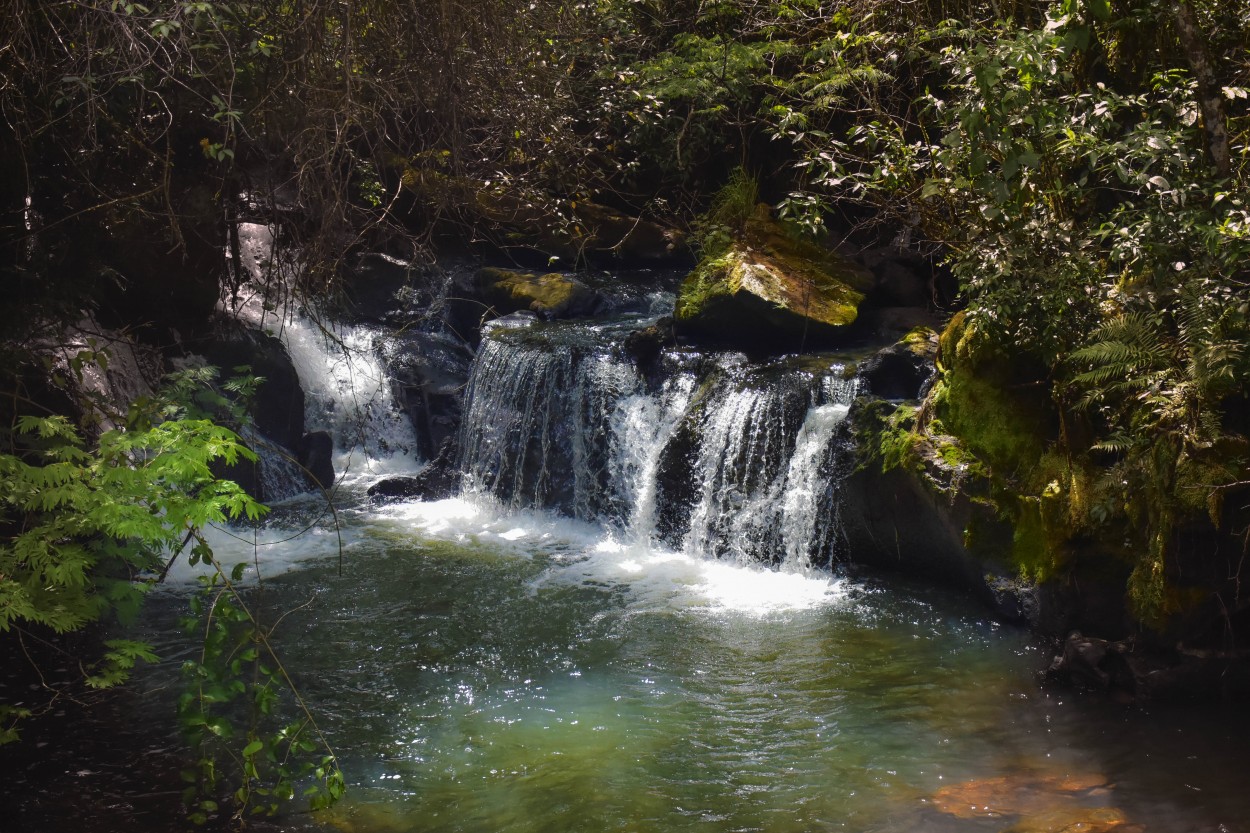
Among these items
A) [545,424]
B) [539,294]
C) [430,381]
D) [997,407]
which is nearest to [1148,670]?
[997,407]

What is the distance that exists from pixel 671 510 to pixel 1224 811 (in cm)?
544

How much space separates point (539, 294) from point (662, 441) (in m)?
3.33

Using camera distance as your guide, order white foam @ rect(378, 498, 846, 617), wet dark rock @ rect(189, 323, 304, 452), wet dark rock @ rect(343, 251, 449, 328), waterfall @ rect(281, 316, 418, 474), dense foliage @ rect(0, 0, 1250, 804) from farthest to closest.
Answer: wet dark rock @ rect(343, 251, 449, 328) → waterfall @ rect(281, 316, 418, 474) → wet dark rock @ rect(189, 323, 304, 452) → white foam @ rect(378, 498, 846, 617) → dense foliage @ rect(0, 0, 1250, 804)

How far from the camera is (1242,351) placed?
5316mm

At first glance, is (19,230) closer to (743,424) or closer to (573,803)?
(573,803)

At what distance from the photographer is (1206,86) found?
18.4 feet

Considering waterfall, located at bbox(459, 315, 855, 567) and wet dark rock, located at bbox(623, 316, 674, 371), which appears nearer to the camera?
waterfall, located at bbox(459, 315, 855, 567)

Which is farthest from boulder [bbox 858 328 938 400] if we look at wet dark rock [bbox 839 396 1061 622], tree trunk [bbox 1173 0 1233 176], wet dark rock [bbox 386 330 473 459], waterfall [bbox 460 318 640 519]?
wet dark rock [bbox 386 330 473 459]

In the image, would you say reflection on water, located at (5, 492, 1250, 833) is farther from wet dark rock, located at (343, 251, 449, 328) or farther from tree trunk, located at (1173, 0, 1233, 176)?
wet dark rock, located at (343, 251, 449, 328)

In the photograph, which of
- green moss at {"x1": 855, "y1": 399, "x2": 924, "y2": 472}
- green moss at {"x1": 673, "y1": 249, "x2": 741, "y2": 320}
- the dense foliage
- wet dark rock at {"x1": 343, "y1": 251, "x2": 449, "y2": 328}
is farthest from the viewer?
wet dark rock at {"x1": 343, "y1": 251, "x2": 449, "y2": 328}

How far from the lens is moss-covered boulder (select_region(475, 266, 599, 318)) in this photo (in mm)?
12398

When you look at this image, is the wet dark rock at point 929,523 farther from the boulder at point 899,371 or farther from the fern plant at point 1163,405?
the fern plant at point 1163,405

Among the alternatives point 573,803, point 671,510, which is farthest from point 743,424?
point 573,803

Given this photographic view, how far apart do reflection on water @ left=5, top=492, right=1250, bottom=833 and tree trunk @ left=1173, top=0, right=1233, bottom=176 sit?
318 cm
